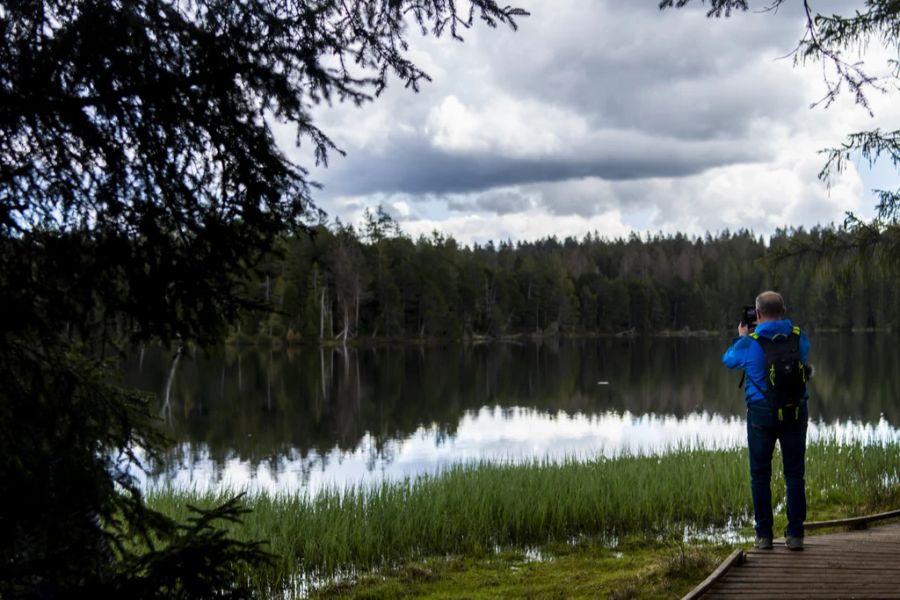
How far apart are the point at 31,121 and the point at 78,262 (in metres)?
0.45

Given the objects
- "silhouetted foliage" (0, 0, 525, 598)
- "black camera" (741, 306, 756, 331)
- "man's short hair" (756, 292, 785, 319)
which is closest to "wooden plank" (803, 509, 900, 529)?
"black camera" (741, 306, 756, 331)

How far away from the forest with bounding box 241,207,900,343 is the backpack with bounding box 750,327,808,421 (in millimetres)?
38542

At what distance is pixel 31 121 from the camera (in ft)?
7.93

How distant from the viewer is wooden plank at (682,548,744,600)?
180 inches

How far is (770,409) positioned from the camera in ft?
17.6

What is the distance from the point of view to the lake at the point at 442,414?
15.9 metres

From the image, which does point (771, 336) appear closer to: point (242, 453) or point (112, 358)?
point (112, 358)

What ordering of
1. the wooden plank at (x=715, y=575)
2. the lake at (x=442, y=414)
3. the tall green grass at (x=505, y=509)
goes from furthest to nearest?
the lake at (x=442, y=414) < the tall green grass at (x=505, y=509) < the wooden plank at (x=715, y=575)

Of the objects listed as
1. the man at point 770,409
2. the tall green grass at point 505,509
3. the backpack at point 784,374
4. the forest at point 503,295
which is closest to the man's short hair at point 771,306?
the man at point 770,409

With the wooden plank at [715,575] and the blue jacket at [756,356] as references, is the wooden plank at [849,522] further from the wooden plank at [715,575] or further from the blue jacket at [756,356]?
the blue jacket at [756,356]

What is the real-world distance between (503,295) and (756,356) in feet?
256

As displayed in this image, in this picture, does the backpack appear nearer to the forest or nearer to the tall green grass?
the tall green grass

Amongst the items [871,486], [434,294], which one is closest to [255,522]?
[871,486]

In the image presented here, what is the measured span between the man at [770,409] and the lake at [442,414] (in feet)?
19.3
